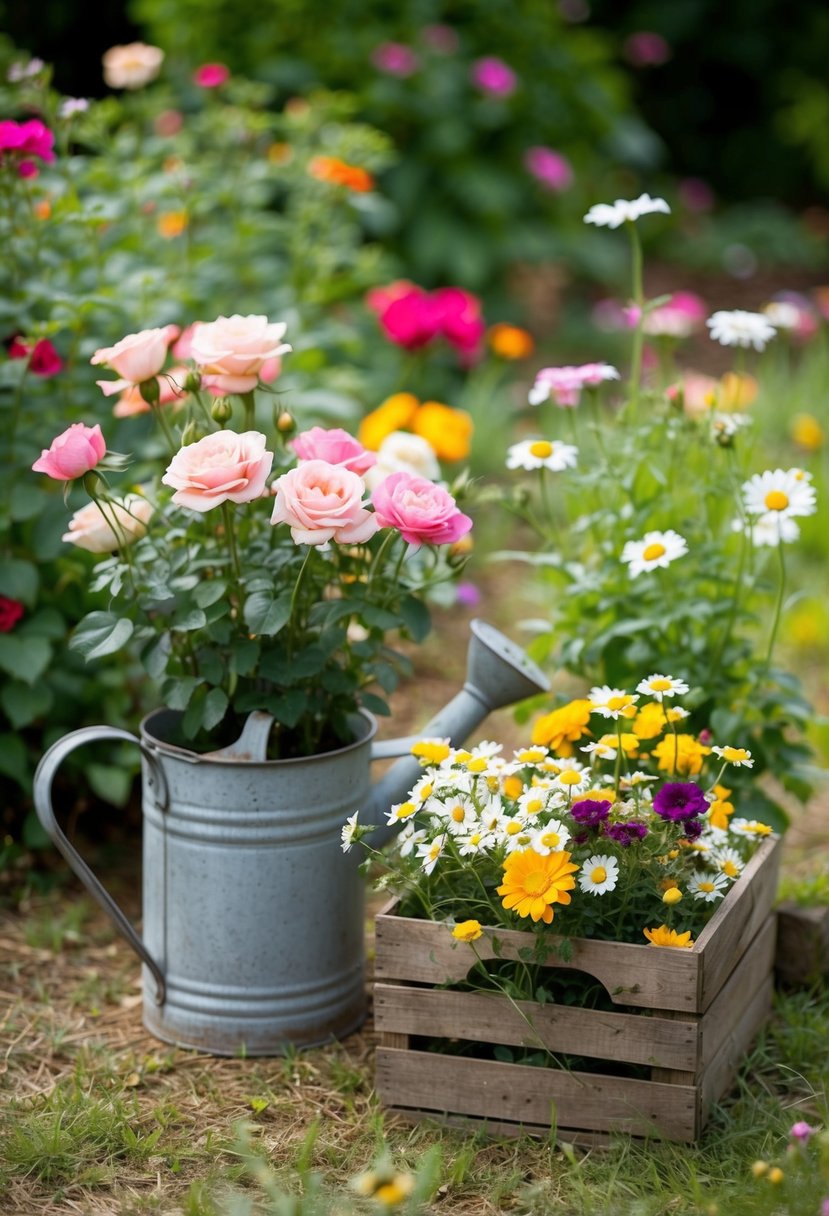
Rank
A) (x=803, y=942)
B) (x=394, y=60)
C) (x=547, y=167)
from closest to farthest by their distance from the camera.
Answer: (x=803, y=942)
(x=394, y=60)
(x=547, y=167)

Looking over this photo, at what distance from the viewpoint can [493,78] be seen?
4.71 m

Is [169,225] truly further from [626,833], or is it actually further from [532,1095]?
[532,1095]

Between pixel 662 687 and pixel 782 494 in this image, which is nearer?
pixel 662 687

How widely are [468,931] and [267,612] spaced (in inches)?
18.2

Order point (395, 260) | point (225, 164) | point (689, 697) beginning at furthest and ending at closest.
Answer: point (395, 260)
point (225, 164)
point (689, 697)

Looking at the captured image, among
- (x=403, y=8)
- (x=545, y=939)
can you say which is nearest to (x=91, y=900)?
(x=545, y=939)

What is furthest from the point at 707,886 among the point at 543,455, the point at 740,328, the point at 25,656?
the point at 25,656

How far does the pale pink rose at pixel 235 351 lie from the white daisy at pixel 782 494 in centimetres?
67

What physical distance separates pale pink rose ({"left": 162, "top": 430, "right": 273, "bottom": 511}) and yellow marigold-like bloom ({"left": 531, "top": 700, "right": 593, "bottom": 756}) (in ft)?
1.69

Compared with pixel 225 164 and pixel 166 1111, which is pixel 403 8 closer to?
pixel 225 164

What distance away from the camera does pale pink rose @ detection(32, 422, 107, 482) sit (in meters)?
1.68

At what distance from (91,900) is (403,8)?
146 inches

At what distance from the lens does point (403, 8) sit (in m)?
4.91

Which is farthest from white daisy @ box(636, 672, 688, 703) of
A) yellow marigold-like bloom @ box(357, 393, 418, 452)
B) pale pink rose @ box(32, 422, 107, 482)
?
yellow marigold-like bloom @ box(357, 393, 418, 452)
